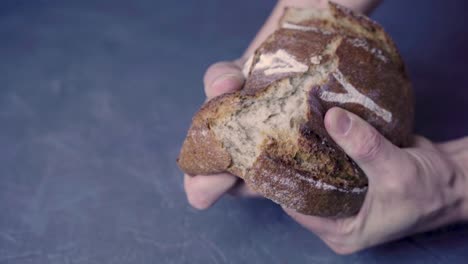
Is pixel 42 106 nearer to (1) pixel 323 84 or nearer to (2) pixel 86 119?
(2) pixel 86 119

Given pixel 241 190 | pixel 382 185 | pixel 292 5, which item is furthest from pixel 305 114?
pixel 292 5

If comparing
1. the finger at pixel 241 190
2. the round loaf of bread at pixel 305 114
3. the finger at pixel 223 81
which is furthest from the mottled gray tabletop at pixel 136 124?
the finger at pixel 223 81

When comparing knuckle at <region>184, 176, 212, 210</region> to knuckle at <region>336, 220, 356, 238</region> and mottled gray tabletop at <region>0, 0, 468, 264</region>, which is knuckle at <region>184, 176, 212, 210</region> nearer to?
mottled gray tabletop at <region>0, 0, 468, 264</region>

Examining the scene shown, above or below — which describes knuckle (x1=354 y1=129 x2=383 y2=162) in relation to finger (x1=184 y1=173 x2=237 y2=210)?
above

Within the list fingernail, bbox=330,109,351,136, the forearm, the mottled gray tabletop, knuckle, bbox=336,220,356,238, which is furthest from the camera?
the forearm

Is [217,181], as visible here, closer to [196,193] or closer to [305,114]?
[196,193]

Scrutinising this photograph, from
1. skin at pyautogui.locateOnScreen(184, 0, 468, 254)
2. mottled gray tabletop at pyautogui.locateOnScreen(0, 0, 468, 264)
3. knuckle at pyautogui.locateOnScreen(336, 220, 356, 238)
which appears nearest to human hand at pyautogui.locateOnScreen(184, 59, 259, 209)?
skin at pyautogui.locateOnScreen(184, 0, 468, 254)

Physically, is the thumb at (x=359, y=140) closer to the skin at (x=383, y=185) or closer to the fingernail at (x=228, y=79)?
the skin at (x=383, y=185)
